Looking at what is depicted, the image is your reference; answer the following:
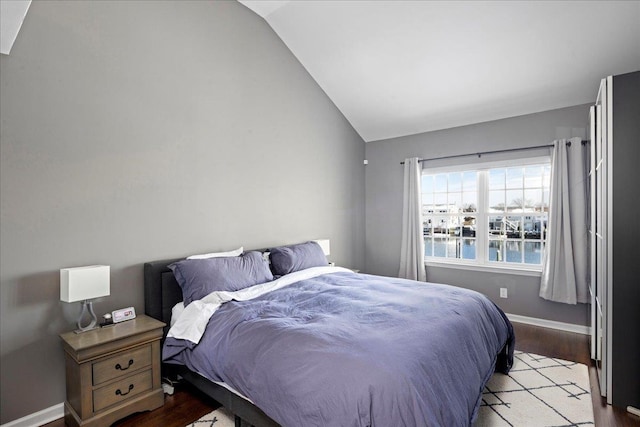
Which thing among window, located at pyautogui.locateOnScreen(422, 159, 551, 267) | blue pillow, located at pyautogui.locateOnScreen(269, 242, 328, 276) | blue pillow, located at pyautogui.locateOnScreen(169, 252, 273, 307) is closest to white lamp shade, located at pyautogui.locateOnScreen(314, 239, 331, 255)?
blue pillow, located at pyautogui.locateOnScreen(269, 242, 328, 276)

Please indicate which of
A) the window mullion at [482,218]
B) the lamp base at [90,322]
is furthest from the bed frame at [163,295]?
the window mullion at [482,218]

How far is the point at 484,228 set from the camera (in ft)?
14.3

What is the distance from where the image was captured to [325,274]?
3416 mm

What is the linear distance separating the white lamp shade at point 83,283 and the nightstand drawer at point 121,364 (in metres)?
0.42

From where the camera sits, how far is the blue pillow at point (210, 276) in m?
2.55

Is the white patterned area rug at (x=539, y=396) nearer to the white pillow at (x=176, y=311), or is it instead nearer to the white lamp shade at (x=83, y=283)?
the white pillow at (x=176, y=311)

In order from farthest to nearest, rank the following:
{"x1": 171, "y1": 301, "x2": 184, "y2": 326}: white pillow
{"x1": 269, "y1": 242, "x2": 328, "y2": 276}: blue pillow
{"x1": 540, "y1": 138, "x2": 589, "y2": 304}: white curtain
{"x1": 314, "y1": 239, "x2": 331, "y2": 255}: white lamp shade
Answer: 1. {"x1": 314, "y1": 239, "x2": 331, "y2": 255}: white lamp shade
2. {"x1": 540, "y1": 138, "x2": 589, "y2": 304}: white curtain
3. {"x1": 269, "y1": 242, "x2": 328, "y2": 276}: blue pillow
4. {"x1": 171, "y1": 301, "x2": 184, "y2": 326}: white pillow

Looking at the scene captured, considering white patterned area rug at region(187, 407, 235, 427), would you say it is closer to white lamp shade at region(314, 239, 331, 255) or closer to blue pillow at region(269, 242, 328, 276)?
blue pillow at region(269, 242, 328, 276)

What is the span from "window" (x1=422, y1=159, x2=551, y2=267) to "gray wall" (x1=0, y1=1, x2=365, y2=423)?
6.80ft

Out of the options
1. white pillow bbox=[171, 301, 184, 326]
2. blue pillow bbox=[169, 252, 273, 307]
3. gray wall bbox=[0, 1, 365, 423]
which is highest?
gray wall bbox=[0, 1, 365, 423]

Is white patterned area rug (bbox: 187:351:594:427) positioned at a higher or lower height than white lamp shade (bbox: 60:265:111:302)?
lower

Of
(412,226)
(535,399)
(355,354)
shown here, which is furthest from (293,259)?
(535,399)

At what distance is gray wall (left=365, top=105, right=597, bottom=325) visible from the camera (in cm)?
377

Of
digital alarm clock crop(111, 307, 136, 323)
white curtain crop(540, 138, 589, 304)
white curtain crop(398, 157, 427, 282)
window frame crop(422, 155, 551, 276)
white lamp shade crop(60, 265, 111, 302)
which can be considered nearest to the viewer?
white lamp shade crop(60, 265, 111, 302)
